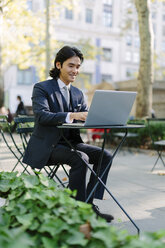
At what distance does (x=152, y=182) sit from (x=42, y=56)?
22.5 meters

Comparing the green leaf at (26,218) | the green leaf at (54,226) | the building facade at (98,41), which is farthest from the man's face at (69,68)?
the building facade at (98,41)

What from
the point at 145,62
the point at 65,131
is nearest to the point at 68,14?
the point at 145,62

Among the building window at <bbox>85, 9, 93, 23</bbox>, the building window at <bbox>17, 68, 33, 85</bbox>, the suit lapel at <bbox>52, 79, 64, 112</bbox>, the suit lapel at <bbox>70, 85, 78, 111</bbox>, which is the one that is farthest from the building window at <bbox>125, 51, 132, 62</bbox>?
the suit lapel at <bbox>52, 79, 64, 112</bbox>

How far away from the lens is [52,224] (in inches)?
82.6

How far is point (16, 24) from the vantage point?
22906 millimetres

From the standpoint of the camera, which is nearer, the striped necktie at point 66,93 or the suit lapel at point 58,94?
the suit lapel at point 58,94

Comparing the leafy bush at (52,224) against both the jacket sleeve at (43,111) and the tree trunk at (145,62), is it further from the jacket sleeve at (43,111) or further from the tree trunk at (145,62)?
the tree trunk at (145,62)

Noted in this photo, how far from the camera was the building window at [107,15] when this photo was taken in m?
52.6

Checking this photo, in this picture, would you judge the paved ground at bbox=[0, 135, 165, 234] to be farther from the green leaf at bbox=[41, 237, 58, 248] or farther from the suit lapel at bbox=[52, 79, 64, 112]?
the green leaf at bbox=[41, 237, 58, 248]

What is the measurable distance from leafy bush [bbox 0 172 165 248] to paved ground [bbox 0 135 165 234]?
1.04 metres

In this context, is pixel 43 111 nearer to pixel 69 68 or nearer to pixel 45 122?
pixel 45 122

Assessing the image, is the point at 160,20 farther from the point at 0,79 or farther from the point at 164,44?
the point at 0,79

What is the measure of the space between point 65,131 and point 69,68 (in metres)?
0.68

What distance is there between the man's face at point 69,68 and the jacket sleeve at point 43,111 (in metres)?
0.31
